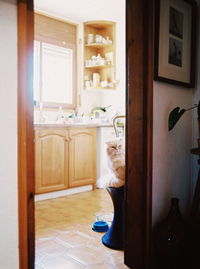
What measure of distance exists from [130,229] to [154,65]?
3.32 feet

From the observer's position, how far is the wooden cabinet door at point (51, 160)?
10.3ft

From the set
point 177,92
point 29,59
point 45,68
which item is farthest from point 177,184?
point 45,68

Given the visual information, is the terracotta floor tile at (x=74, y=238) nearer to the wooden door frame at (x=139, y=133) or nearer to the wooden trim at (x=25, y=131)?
the wooden door frame at (x=139, y=133)

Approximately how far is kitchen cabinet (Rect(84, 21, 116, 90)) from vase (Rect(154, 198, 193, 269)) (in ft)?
9.52

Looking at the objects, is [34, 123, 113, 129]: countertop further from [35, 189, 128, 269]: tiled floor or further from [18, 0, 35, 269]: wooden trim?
[18, 0, 35, 269]: wooden trim

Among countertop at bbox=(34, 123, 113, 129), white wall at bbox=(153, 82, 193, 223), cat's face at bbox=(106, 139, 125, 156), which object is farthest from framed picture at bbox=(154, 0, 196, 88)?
countertop at bbox=(34, 123, 113, 129)

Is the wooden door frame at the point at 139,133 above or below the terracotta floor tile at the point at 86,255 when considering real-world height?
above

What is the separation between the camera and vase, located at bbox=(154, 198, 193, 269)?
1568 millimetres

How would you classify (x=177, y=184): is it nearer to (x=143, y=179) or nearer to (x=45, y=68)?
(x=143, y=179)

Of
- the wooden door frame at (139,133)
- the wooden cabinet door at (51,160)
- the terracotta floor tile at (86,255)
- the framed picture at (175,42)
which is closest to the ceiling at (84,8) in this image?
the wooden cabinet door at (51,160)

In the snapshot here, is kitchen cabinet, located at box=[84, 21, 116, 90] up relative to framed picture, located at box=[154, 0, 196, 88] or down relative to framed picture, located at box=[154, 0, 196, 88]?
up

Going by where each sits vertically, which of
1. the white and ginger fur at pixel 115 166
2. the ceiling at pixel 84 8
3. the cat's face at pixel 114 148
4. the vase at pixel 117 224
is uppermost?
the ceiling at pixel 84 8

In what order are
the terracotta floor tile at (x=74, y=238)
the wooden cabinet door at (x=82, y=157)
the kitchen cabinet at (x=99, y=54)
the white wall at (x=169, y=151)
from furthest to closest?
the kitchen cabinet at (x=99, y=54), the wooden cabinet door at (x=82, y=157), the terracotta floor tile at (x=74, y=238), the white wall at (x=169, y=151)

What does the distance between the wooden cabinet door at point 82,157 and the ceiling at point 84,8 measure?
168 centimetres
